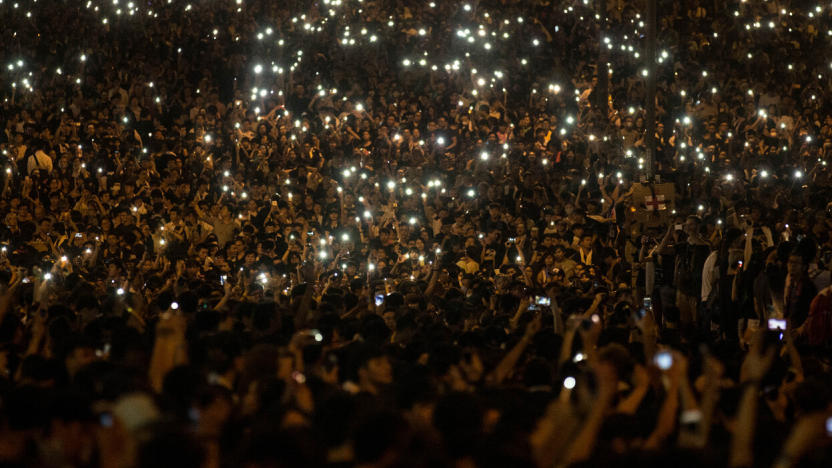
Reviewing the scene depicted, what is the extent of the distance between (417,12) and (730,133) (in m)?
8.34

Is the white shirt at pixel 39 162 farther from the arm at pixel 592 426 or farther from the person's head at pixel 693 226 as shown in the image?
the arm at pixel 592 426

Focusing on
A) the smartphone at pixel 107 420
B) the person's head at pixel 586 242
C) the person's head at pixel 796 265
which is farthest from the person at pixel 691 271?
the smartphone at pixel 107 420

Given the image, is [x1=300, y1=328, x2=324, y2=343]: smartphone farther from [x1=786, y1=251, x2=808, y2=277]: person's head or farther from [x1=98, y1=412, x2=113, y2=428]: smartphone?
[x1=786, y1=251, x2=808, y2=277]: person's head

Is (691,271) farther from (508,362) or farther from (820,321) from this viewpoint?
(508,362)

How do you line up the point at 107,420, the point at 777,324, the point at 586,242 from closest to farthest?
the point at 107,420, the point at 777,324, the point at 586,242

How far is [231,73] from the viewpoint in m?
21.3

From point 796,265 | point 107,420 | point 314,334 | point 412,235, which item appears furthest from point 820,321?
point 412,235

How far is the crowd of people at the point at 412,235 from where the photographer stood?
4.84 meters

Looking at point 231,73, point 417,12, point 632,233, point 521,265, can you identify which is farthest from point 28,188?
point 417,12

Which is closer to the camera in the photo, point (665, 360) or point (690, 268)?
point (665, 360)

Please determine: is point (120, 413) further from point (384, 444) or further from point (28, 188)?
point (28, 188)

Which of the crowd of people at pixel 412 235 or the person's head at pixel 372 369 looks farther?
the person's head at pixel 372 369

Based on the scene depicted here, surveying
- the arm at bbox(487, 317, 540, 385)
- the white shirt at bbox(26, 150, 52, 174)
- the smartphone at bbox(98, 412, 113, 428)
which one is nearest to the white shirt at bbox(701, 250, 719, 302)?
the arm at bbox(487, 317, 540, 385)

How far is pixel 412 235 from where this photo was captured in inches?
606
